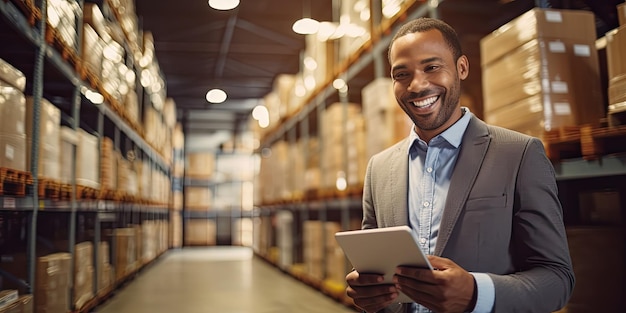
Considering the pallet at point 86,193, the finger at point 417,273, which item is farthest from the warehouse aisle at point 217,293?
the finger at point 417,273

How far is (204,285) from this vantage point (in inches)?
297

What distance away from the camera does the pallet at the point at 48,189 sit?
3537 millimetres

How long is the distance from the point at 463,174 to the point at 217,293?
543 cm

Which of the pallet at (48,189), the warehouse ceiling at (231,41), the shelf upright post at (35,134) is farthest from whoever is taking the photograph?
the warehouse ceiling at (231,41)

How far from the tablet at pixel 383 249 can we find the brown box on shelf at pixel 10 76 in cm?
234

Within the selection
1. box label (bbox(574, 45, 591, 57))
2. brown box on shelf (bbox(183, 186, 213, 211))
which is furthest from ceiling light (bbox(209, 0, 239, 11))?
brown box on shelf (bbox(183, 186, 213, 211))

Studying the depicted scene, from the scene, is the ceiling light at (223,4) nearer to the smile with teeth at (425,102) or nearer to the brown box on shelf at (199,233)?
the smile with teeth at (425,102)

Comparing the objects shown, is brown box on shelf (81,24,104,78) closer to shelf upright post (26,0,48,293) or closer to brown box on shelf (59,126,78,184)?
brown box on shelf (59,126,78,184)

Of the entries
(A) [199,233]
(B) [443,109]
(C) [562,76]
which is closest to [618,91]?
(C) [562,76]

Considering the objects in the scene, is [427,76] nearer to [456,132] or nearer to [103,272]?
[456,132]

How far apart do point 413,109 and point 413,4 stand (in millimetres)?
2374

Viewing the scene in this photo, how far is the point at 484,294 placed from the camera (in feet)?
5.28

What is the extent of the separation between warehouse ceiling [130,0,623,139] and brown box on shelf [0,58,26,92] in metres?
3.37

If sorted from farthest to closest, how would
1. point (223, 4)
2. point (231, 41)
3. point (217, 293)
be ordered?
Answer: point (231, 41) < point (223, 4) < point (217, 293)
